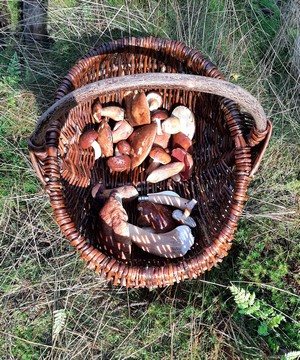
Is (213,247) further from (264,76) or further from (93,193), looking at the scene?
(264,76)

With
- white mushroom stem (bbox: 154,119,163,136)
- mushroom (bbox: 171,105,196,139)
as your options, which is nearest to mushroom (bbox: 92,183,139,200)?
white mushroom stem (bbox: 154,119,163,136)

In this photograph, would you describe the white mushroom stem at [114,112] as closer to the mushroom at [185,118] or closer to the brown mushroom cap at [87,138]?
the brown mushroom cap at [87,138]

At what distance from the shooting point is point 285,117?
2.41 m

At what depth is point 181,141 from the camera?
2.01 m

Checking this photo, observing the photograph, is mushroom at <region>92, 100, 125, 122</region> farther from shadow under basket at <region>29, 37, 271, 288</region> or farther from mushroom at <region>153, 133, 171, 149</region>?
mushroom at <region>153, 133, 171, 149</region>

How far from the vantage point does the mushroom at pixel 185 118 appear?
202cm

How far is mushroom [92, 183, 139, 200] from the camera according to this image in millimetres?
1909

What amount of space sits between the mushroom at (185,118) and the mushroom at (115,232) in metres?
→ 0.59

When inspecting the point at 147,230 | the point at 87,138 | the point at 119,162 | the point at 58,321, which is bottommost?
the point at 58,321

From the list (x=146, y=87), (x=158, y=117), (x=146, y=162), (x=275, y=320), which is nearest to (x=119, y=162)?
(x=146, y=162)

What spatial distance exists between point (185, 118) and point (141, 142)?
29 centimetres

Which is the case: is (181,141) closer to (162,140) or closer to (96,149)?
(162,140)

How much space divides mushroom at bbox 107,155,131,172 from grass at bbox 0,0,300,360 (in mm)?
473

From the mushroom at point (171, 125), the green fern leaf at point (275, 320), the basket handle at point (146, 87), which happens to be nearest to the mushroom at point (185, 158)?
the mushroom at point (171, 125)
